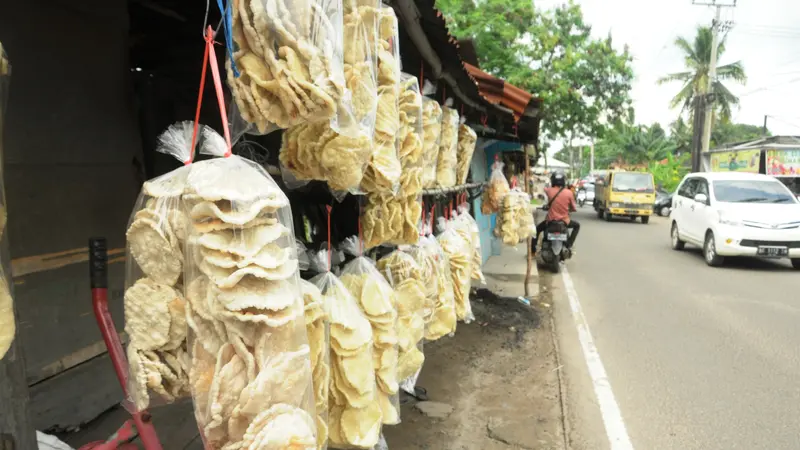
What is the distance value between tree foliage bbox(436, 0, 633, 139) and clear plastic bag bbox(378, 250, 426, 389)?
10.8 m

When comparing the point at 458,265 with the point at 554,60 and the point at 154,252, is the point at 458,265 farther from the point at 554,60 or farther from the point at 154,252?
the point at 554,60

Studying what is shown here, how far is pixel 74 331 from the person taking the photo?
263 cm

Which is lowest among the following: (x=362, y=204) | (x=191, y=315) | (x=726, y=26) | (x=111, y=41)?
(x=191, y=315)

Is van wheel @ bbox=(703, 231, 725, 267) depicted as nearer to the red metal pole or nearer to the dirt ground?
the dirt ground

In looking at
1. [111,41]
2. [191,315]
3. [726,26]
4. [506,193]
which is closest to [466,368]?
[506,193]

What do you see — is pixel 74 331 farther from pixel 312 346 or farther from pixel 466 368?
pixel 466 368

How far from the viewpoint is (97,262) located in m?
1.52

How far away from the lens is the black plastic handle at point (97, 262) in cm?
150

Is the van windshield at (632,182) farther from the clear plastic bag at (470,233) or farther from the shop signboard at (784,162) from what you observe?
the clear plastic bag at (470,233)

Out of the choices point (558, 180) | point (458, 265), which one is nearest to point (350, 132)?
point (458, 265)

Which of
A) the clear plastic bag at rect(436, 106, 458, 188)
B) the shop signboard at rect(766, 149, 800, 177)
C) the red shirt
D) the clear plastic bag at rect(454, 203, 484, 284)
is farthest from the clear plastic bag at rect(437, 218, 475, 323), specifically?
the shop signboard at rect(766, 149, 800, 177)

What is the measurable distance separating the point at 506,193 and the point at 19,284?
4.62m

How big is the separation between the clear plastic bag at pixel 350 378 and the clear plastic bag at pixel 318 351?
0.27 metres

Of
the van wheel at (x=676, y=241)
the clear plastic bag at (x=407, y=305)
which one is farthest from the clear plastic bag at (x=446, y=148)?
the van wheel at (x=676, y=241)
